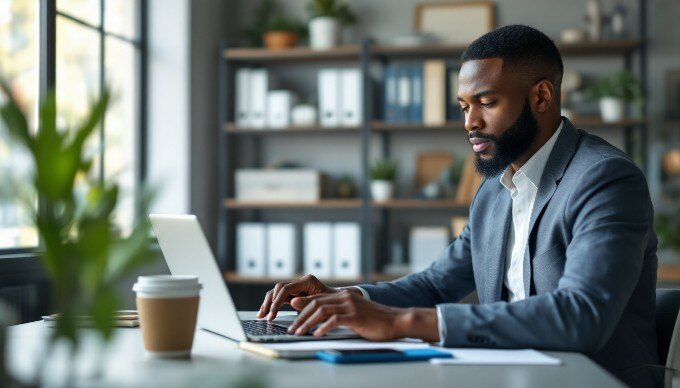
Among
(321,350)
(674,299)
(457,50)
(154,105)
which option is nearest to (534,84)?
(674,299)

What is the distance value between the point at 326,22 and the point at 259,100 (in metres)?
0.54

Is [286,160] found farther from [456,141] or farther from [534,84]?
[534,84]

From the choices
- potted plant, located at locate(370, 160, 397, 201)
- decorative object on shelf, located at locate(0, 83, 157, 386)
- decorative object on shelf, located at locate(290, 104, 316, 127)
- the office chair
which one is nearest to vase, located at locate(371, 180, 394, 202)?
potted plant, located at locate(370, 160, 397, 201)

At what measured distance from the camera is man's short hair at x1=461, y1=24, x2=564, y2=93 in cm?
182

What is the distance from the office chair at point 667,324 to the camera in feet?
4.95

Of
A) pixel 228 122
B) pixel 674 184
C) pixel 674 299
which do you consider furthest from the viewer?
pixel 228 122

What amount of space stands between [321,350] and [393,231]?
3.32 m

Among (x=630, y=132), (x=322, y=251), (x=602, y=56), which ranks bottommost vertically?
(x=322, y=251)

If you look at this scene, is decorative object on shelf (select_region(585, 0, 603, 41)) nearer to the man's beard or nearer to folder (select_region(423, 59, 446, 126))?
folder (select_region(423, 59, 446, 126))

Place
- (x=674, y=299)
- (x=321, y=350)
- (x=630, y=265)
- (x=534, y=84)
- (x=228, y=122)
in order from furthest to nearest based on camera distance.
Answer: (x=228, y=122), (x=534, y=84), (x=674, y=299), (x=630, y=265), (x=321, y=350)

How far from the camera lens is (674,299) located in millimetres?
1598

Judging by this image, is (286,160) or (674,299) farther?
(286,160)

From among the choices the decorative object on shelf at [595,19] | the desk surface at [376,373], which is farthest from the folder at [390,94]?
the desk surface at [376,373]

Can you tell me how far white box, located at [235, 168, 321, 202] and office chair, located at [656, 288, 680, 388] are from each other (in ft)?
9.13
